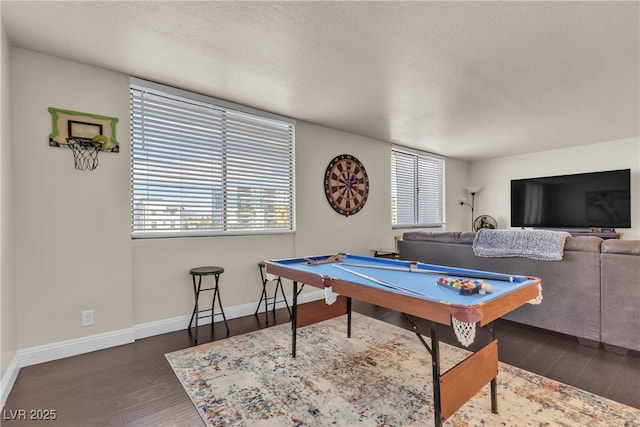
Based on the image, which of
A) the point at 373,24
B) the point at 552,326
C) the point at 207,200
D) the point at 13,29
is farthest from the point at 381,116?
the point at 13,29

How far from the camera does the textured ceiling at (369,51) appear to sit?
1.90 meters

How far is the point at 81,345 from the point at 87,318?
208 mm

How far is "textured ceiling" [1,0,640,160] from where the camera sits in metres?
1.90

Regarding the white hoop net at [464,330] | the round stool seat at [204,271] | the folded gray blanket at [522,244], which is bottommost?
the round stool seat at [204,271]

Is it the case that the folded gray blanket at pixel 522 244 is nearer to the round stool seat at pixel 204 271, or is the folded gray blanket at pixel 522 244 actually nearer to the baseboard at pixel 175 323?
the baseboard at pixel 175 323

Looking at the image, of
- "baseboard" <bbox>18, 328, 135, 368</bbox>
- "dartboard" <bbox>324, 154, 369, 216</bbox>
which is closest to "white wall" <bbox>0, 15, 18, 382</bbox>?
"baseboard" <bbox>18, 328, 135, 368</bbox>

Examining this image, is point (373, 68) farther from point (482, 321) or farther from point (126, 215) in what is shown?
point (126, 215)

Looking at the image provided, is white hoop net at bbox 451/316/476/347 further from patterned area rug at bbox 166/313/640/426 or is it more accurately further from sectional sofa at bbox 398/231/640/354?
sectional sofa at bbox 398/231/640/354

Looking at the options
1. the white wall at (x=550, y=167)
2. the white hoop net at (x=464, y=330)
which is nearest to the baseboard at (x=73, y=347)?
the white hoop net at (x=464, y=330)

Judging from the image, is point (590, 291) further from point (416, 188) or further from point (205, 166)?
point (205, 166)

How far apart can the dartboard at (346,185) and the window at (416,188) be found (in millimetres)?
867

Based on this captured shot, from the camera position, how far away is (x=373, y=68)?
2615 millimetres

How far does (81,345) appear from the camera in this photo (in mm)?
2512

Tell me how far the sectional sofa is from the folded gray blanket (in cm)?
6
